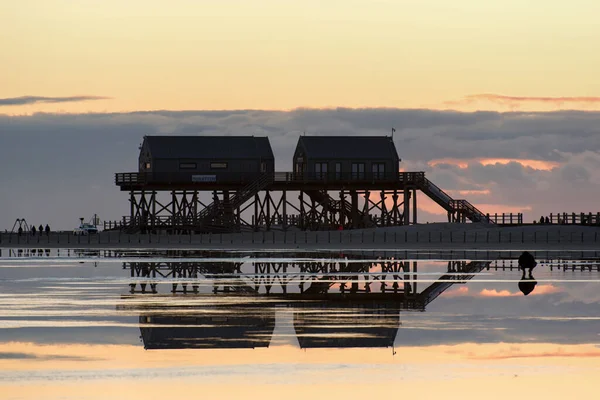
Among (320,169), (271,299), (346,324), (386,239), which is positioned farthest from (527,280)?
(320,169)

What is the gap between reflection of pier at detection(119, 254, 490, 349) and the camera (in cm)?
2891

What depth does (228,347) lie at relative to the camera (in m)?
27.0

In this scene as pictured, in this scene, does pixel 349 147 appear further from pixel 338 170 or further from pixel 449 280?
A: pixel 449 280

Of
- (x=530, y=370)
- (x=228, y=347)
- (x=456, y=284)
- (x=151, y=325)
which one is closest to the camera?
(x=530, y=370)

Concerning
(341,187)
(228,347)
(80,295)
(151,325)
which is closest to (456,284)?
(80,295)

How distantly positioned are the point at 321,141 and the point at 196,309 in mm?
81923

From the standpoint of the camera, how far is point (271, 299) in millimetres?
39969

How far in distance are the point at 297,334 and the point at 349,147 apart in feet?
287

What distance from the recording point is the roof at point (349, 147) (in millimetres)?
115312

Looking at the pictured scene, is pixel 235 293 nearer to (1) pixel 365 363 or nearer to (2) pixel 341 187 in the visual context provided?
(1) pixel 365 363

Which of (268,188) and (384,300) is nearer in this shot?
(384,300)

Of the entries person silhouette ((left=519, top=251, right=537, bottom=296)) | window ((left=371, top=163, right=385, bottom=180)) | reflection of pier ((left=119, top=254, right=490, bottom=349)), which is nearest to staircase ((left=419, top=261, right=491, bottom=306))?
reflection of pier ((left=119, top=254, right=490, bottom=349))

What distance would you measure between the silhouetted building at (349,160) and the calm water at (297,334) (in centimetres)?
6020

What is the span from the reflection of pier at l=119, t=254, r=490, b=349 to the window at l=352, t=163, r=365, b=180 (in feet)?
165
